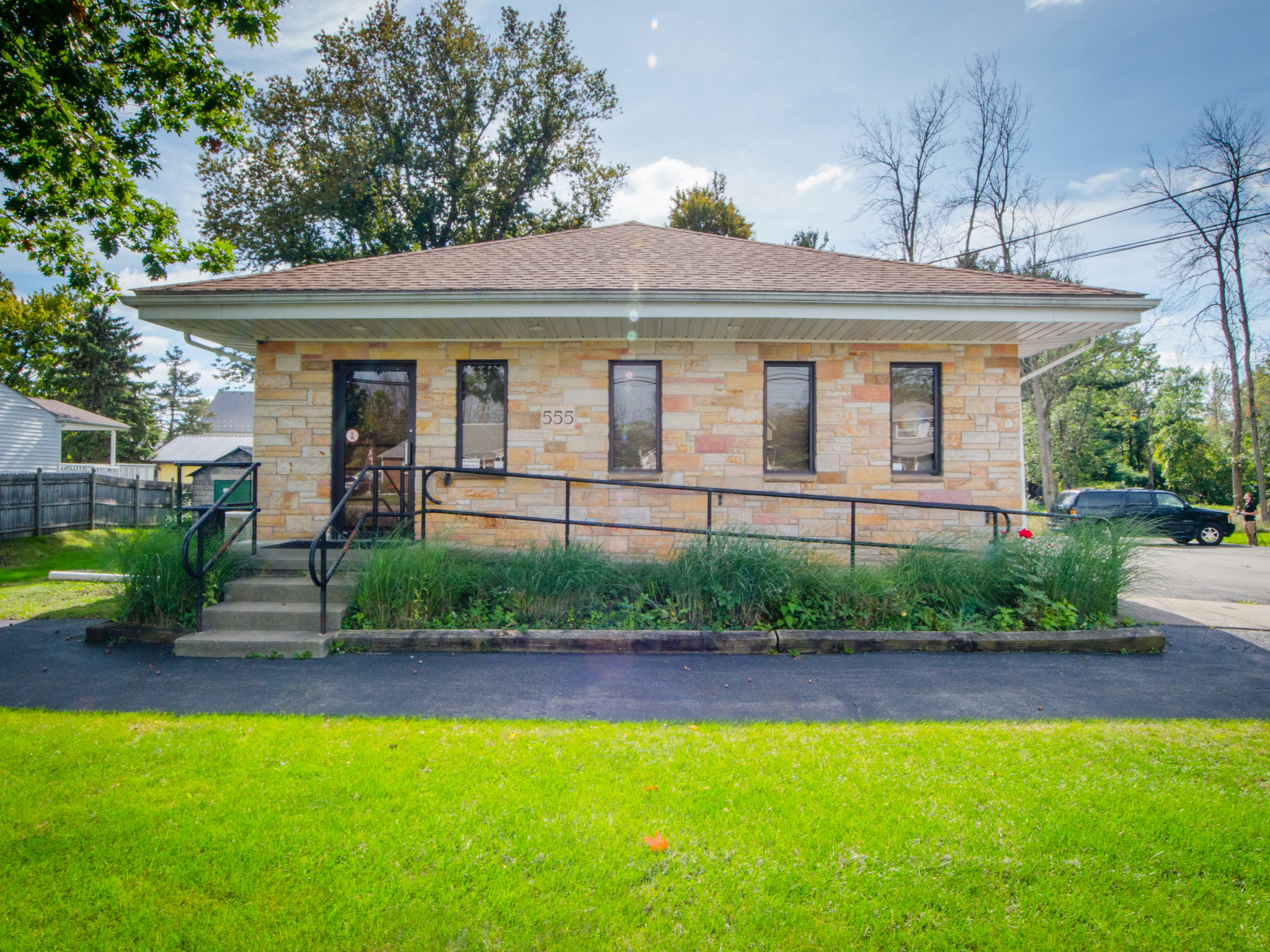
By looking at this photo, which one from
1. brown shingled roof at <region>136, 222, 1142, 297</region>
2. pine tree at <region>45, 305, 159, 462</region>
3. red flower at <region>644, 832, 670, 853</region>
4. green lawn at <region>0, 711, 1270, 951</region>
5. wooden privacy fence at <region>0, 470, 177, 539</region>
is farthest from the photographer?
pine tree at <region>45, 305, 159, 462</region>

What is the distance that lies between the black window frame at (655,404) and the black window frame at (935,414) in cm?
287

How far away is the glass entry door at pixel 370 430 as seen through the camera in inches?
312

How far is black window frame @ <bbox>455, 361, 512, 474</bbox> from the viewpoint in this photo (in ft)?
26.0

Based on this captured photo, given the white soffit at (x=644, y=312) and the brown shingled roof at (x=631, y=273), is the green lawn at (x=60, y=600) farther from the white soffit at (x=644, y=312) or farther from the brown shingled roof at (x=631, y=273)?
the brown shingled roof at (x=631, y=273)

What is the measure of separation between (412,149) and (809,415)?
1830 centimetres

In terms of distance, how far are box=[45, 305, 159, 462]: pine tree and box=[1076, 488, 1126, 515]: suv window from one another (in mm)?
45309

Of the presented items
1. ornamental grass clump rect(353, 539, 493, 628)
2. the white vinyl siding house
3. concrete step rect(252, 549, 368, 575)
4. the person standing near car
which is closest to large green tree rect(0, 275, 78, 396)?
the white vinyl siding house

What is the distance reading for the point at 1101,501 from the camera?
17422 millimetres

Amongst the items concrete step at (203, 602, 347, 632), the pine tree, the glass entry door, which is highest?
the pine tree

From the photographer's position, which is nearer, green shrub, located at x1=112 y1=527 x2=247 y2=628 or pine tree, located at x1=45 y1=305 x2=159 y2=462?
green shrub, located at x1=112 y1=527 x2=247 y2=628

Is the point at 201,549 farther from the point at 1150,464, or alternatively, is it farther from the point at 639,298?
the point at 1150,464

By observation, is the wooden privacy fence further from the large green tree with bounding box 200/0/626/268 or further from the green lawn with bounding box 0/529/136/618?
the large green tree with bounding box 200/0/626/268

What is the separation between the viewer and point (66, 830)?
8.36 ft

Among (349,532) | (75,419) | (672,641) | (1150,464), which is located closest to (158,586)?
(349,532)
